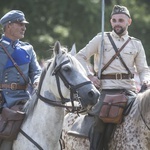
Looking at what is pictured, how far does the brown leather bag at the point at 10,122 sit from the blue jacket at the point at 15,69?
290 mm

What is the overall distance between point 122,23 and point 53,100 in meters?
2.63

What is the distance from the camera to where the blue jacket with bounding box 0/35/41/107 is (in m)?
10.5

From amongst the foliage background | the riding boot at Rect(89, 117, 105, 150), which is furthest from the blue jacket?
the foliage background

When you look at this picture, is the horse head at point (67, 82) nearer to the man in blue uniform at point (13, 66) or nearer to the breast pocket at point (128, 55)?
the man in blue uniform at point (13, 66)

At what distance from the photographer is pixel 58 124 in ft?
32.9

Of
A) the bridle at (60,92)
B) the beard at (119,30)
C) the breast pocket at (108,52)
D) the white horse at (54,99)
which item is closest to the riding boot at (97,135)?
the breast pocket at (108,52)

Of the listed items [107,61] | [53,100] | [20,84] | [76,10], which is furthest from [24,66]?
[76,10]

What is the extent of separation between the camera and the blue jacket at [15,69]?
10.5 m

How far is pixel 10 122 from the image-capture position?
1028 cm

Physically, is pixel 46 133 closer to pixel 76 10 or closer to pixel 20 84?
pixel 20 84

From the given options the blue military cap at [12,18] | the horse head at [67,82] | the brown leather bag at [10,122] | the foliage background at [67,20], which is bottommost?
the foliage background at [67,20]

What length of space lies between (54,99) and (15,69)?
37.2 inches

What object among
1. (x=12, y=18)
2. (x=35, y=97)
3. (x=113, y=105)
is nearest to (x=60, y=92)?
(x=35, y=97)

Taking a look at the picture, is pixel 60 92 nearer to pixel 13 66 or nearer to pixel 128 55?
pixel 13 66
